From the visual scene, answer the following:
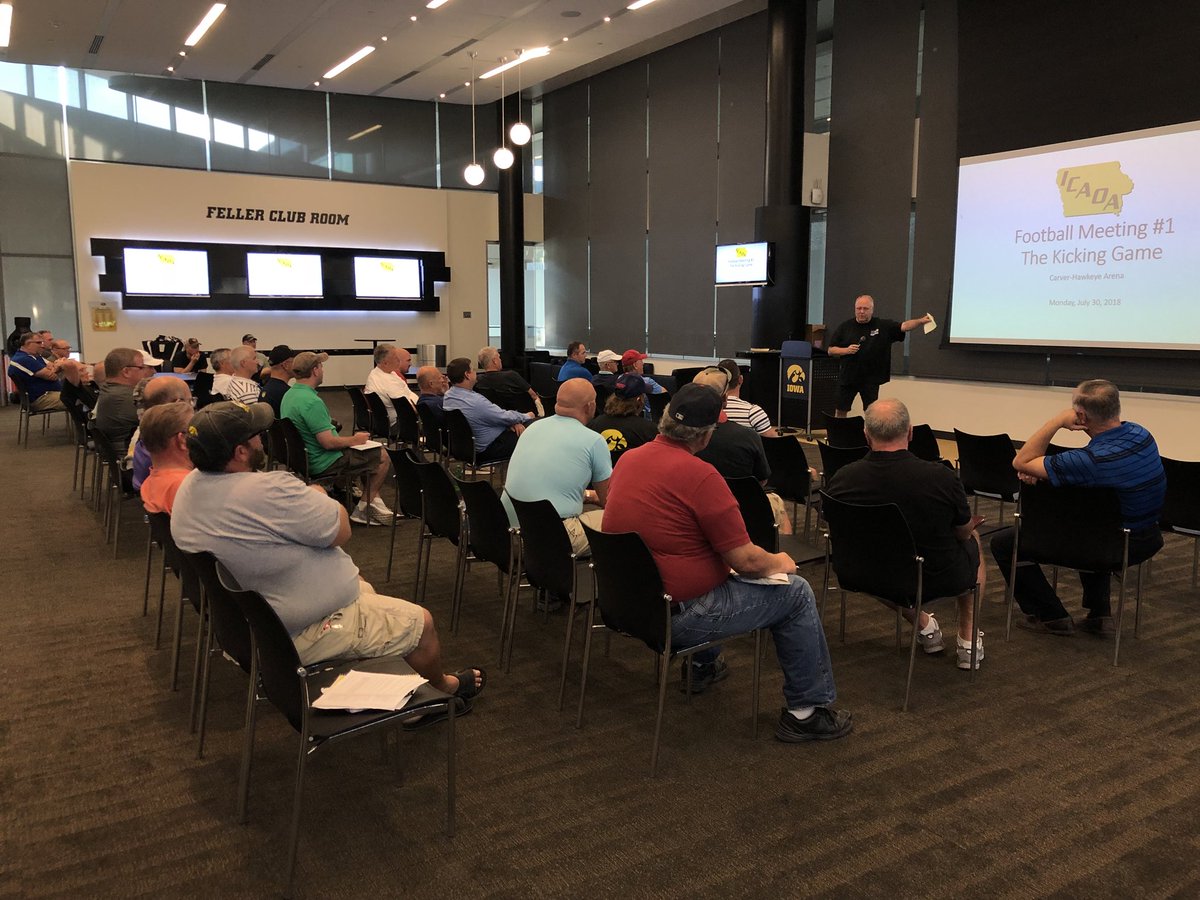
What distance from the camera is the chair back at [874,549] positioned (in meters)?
3.46

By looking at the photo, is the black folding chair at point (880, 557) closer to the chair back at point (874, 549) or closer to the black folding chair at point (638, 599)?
the chair back at point (874, 549)

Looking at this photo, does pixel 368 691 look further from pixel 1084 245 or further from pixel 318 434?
pixel 1084 245

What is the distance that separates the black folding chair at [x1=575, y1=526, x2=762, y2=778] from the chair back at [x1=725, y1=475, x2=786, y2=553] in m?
0.73

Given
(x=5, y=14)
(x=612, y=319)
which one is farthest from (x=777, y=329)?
(x=5, y=14)

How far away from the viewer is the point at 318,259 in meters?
16.6

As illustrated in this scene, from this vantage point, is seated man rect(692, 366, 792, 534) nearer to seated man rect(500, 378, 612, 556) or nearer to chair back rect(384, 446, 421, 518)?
seated man rect(500, 378, 612, 556)

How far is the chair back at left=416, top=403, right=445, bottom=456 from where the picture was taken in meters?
7.47

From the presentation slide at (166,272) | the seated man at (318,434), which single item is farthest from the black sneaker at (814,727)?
the presentation slide at (166,272)

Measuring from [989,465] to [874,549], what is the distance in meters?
2.38

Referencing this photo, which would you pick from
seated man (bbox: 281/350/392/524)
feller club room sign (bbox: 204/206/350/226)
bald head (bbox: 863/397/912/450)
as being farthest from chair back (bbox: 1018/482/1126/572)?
feller club room sign (bbox: 204/206/350/226)

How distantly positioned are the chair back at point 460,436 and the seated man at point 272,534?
149 inches

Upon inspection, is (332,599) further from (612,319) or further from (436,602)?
(612,319)

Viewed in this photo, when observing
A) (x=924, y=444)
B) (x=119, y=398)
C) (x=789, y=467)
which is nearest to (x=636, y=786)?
(x=789, y=467)

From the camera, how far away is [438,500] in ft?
15.0
